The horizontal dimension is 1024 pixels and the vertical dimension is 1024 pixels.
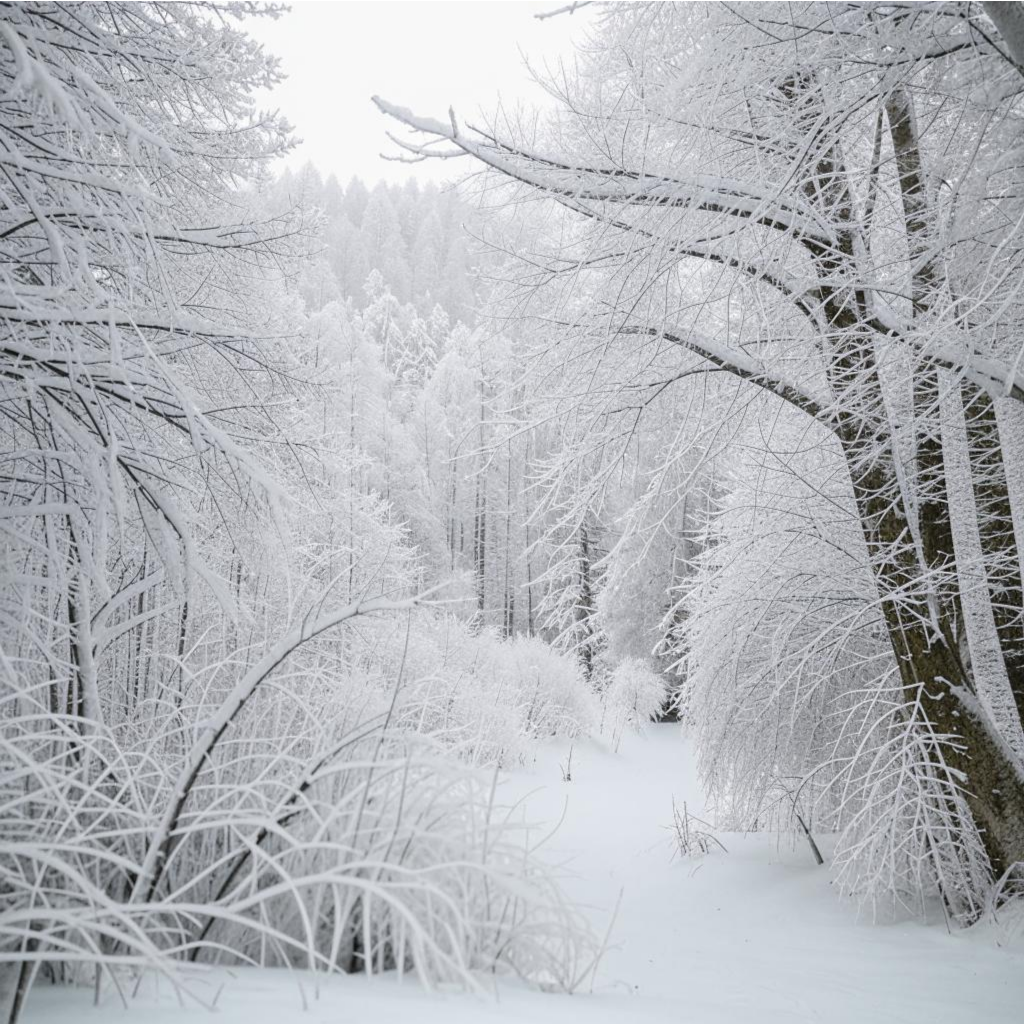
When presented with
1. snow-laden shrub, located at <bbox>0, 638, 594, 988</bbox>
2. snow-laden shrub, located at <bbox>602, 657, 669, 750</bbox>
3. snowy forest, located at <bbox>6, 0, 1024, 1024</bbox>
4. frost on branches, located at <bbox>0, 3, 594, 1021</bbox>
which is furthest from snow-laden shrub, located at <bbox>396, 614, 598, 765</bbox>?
snow-laden shrub, located at <bbox>0, 638, 594, 988</bbox>

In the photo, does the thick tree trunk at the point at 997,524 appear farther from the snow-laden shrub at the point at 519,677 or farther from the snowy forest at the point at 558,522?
the snow-laden shrub at the point at 519,677

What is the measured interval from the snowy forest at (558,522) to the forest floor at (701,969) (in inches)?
1.0

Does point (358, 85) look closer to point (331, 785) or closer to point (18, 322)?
point (18, 322)

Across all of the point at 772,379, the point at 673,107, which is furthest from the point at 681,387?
the point at 673,107

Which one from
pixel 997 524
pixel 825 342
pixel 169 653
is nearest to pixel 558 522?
pixel 825 342

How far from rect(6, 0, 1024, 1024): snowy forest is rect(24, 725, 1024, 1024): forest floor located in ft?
0.09

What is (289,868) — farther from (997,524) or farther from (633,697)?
(633,697)

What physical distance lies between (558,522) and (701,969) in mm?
2255

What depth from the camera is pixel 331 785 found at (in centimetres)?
227

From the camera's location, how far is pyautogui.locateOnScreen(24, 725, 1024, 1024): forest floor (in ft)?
5.12

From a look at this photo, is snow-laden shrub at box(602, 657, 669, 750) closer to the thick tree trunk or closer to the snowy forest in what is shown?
the snowy forest

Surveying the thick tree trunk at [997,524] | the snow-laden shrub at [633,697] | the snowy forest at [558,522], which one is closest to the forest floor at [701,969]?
the snowy forest at [558,522]

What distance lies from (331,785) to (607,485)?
257 cm

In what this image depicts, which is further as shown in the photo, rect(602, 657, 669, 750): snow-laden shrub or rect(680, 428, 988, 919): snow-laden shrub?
rect(602, 657, 669, 750): snow-laden shrub
